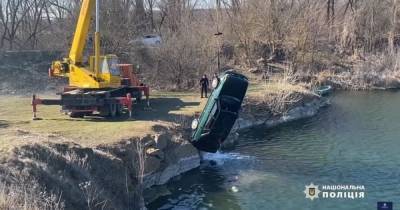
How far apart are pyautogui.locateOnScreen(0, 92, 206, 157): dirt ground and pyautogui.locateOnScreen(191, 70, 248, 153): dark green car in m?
1.74

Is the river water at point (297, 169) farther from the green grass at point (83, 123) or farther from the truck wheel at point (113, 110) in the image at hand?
the truck wheel at point (113, 110)

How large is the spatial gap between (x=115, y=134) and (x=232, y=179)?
4905 mm

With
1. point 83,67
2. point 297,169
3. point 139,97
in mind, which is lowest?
point 297,169

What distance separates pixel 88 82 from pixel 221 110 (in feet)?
23.2

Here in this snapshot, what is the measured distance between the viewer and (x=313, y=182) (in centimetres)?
2025

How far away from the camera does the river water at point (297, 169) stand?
60.2 ft

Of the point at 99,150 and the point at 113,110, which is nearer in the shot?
the point at 99,150

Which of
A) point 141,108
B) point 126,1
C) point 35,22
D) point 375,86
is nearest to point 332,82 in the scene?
point 375,86

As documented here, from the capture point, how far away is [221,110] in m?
21.6

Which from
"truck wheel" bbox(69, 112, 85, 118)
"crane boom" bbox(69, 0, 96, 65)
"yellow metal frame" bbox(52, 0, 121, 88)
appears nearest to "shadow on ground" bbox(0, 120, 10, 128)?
"truck wheel" bbox(69, 112, 85, 118)

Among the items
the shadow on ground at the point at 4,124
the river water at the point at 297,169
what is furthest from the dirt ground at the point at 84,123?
the river water at the point at 297,169

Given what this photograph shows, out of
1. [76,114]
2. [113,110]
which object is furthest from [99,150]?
[76,114]

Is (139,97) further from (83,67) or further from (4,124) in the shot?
(4,124)

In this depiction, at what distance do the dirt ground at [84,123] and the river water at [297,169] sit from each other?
2.79 meters
